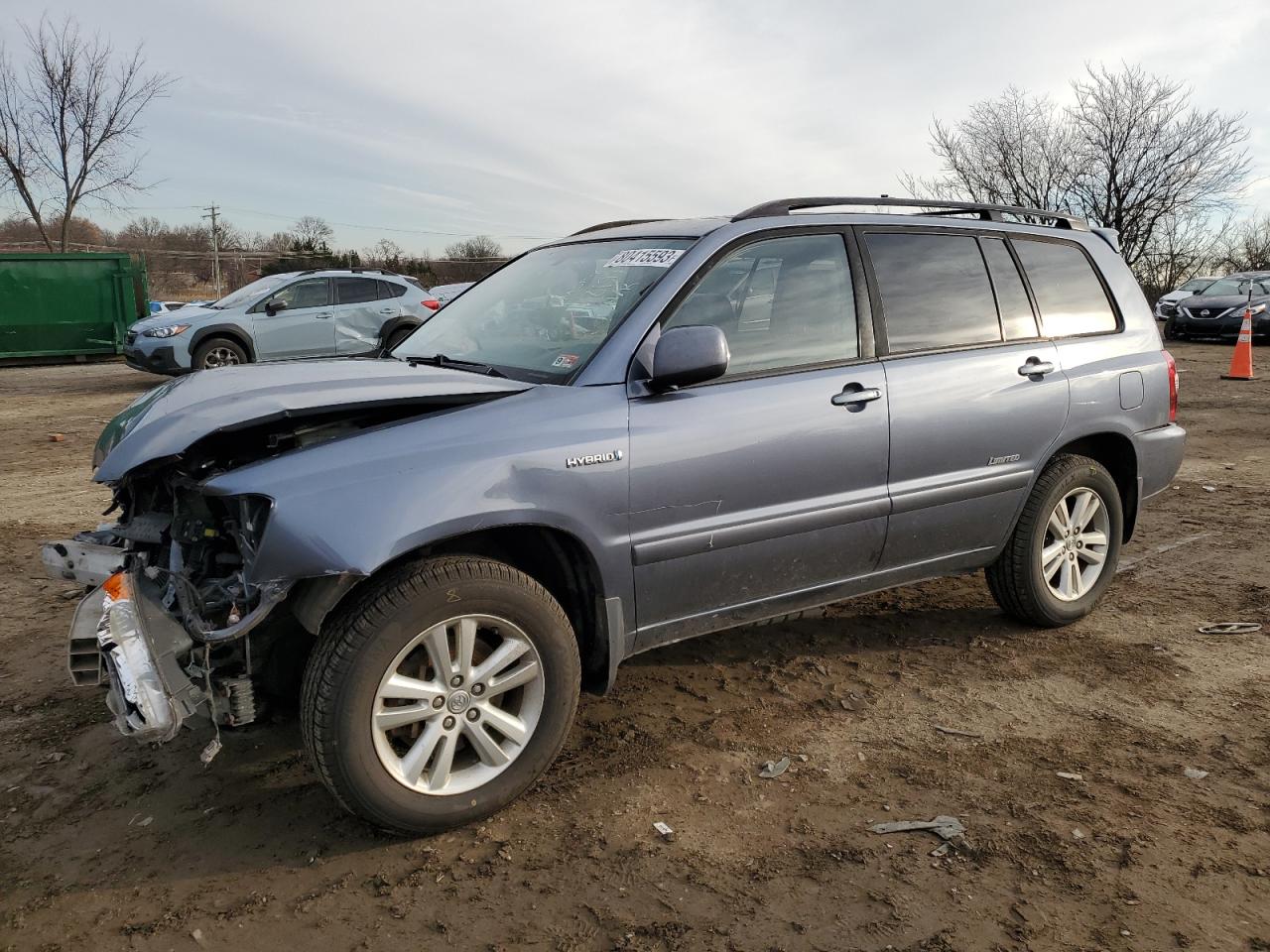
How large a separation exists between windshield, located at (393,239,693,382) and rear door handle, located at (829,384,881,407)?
2.52ft

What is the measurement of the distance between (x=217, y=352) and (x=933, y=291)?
11.4 meters

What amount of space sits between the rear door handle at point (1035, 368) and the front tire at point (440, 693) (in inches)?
91.5

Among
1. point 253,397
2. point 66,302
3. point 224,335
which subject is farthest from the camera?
point 66,302

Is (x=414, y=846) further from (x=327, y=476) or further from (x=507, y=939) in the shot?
(x=327, y=476)

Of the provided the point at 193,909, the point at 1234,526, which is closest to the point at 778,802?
the point at 193,909

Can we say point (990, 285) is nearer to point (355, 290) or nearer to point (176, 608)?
point (176, 608)

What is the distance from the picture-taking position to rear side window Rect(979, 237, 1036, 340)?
4.08 meters

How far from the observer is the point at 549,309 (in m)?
3.59

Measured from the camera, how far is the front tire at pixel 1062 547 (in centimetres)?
413

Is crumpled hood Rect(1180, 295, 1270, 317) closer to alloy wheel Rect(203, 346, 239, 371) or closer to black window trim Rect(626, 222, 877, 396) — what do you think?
alloy wheel Rect(203, 346, 239, 371)

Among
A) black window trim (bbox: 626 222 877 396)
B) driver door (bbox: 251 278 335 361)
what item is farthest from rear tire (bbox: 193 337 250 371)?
black window trim (bbox: 626 222 877 396)

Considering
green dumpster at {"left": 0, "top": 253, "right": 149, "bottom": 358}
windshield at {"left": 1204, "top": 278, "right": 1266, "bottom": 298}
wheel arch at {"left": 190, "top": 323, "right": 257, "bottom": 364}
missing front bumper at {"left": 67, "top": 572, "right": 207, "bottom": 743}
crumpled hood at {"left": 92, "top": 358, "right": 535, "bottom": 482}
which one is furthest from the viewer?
windshield at {"left": 1204, "top": 278, "right": 1266, "bottom": 298}

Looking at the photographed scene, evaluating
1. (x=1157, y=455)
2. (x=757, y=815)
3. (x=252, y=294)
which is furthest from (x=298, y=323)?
(x=757, y=815)

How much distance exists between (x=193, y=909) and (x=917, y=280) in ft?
10.8
